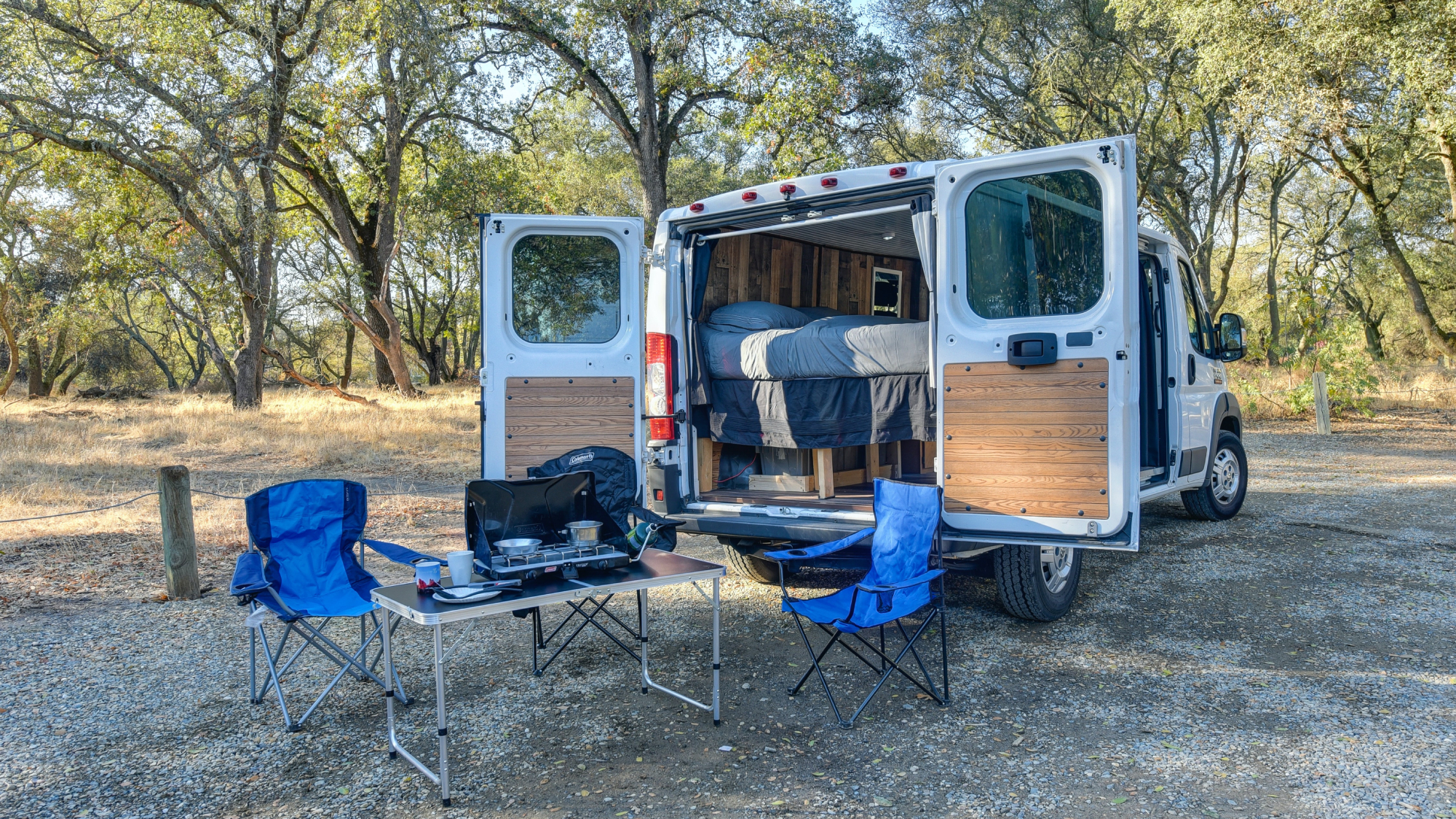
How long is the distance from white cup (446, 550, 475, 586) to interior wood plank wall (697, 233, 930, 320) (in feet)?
8.76

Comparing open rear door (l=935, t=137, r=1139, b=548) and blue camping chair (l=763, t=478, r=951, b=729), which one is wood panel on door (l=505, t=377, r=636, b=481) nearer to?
blue camping chair (l=763, t=478, r=951, b=729)

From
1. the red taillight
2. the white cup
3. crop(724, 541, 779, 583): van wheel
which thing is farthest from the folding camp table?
crop(724, 541, 779, 583): van wheel

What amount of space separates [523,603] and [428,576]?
1.27 ft

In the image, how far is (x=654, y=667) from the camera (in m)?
3.93

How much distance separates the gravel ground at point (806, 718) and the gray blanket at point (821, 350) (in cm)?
130

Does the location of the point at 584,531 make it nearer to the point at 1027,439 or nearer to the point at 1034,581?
the point at 1027,439

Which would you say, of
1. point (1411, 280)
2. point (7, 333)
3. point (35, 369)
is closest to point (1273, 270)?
point (1411, 280)

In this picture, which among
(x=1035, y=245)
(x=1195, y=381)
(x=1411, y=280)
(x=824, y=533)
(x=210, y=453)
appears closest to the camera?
(x=1035, y=245)

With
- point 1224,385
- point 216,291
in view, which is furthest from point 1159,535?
point 216,291

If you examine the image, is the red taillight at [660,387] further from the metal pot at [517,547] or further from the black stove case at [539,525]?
the metal pot at [517,547]

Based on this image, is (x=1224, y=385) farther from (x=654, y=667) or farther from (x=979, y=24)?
(x=979, y=24)

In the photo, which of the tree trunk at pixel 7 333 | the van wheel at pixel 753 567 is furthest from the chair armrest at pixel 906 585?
the tree trunk at pixel 7 333

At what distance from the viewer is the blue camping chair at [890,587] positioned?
3373 millimetres

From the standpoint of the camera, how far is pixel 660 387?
4848 millimetres
